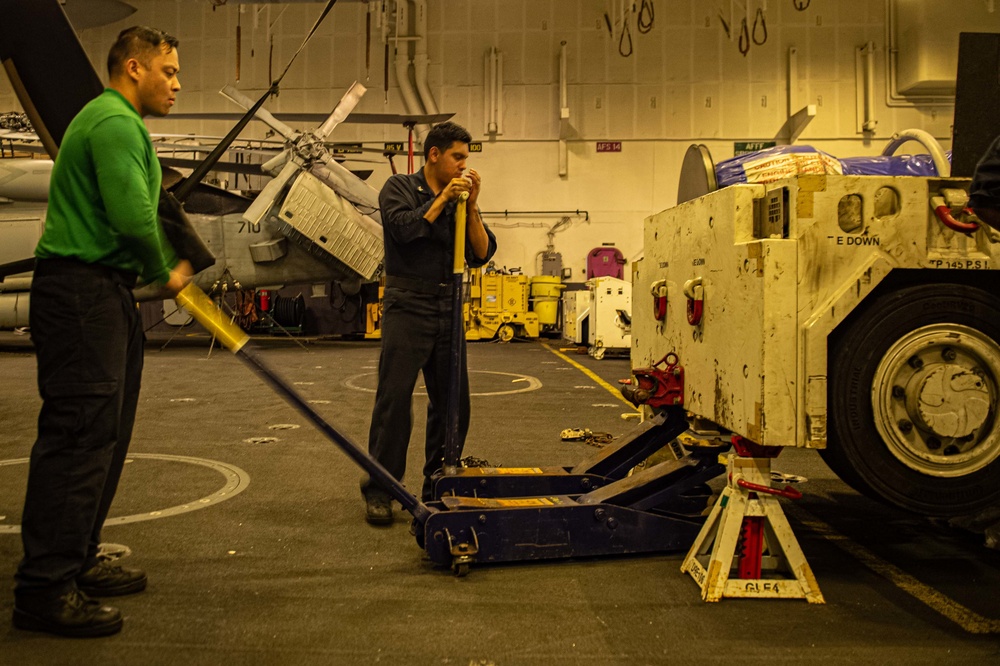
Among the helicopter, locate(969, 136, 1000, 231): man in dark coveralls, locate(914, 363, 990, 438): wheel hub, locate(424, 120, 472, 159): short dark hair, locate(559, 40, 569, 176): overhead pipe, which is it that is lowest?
locate(914, 363, 990, 438): wheel hub

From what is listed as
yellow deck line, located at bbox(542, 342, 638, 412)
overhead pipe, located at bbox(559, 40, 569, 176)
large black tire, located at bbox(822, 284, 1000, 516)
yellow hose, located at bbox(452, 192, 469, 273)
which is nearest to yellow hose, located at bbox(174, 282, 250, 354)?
yellow hose, located at bbox(452, 192, 469, 273)

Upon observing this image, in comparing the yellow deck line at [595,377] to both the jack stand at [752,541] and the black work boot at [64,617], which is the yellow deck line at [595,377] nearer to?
the jack stand at [752,541]

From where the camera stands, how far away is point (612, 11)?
64.0ft

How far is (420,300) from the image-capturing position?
11.3 feet

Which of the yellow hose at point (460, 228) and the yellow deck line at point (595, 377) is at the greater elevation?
the yellow hose at point (460, 228)

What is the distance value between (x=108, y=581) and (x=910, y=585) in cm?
272

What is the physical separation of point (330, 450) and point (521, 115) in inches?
659

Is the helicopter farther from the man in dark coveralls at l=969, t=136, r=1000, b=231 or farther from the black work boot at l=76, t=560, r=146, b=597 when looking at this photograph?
the man in dark coveralls at l=969, t=136, r=1000, b=231

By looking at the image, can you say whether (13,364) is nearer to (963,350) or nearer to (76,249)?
(76,249)

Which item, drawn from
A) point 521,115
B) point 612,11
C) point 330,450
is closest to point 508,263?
point 521,115

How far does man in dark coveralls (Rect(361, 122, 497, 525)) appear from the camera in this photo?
3379mm

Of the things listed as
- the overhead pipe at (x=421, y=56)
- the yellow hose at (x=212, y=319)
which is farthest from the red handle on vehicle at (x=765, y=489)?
the overhead pipe at (x=421, y=56)

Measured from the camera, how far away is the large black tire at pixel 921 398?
2414mm

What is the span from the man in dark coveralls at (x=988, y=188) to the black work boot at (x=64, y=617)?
106 inches
